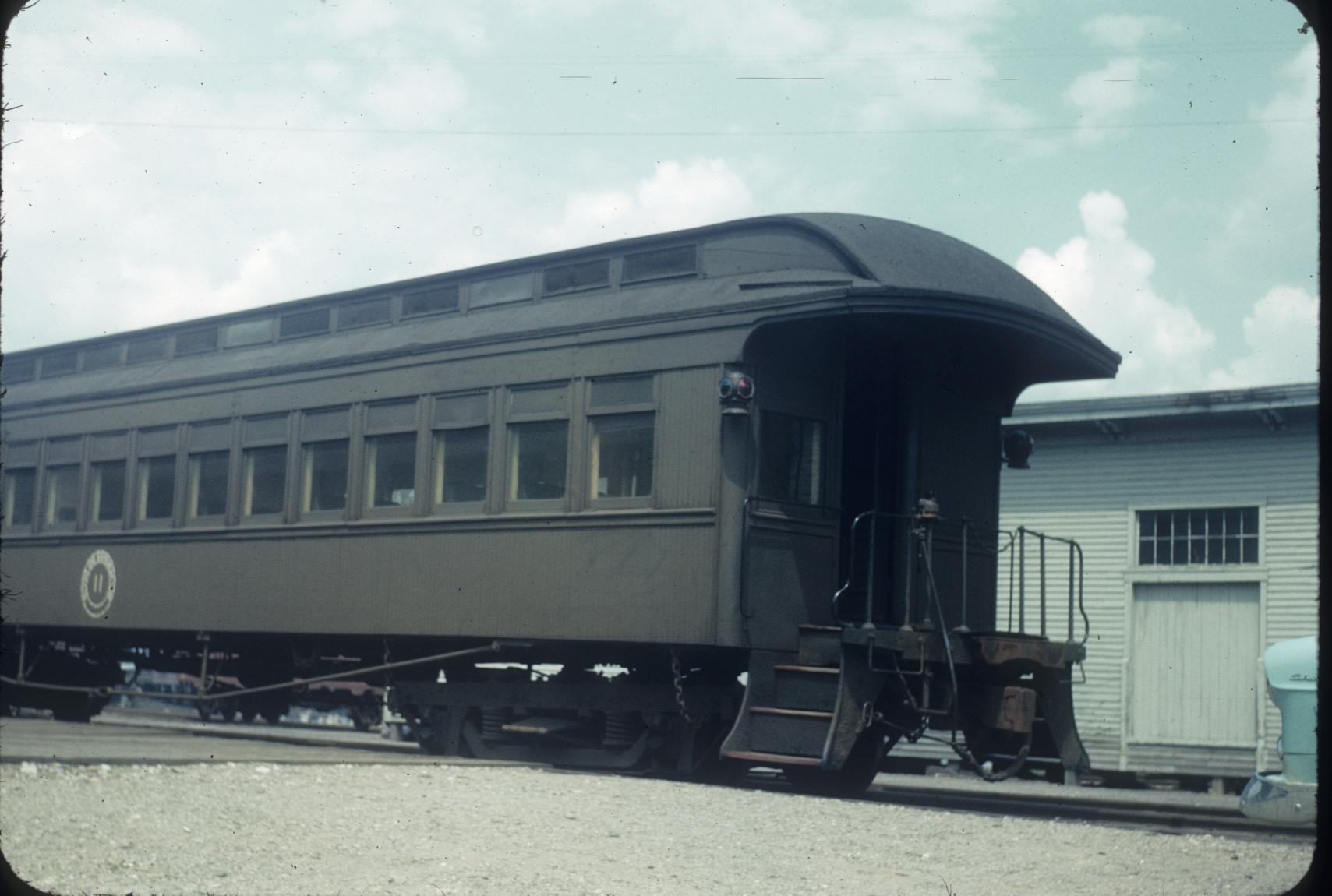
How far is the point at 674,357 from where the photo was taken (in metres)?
10.1

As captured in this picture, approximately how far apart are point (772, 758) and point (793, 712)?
1.12 feet

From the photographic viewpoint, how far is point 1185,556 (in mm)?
17188

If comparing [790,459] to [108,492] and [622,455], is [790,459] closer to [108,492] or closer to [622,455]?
[622,455]

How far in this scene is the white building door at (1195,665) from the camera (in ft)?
54.2

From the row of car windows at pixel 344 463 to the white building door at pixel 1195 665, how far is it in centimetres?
932

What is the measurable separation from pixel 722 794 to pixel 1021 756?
2004 millimetres

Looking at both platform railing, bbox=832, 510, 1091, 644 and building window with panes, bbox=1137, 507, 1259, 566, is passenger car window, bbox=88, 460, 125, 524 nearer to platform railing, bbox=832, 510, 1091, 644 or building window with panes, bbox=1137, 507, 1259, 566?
platform railing, bbox=832, 510, 1091, 644

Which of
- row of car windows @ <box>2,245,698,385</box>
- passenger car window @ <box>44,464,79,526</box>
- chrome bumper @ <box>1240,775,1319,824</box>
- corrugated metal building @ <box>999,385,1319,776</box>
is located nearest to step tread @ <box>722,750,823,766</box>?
chrome bumper @ <box>1240,775,1319,824</box>

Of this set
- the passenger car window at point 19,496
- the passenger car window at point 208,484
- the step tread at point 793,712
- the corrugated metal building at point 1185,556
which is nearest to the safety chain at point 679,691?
the step tread at point 793,712

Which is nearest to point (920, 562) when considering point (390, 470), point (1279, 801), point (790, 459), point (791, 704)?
point (790, 459)

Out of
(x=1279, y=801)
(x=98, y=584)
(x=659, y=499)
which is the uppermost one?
(x=659, y=499)

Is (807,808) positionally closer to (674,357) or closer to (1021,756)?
(1021,756)

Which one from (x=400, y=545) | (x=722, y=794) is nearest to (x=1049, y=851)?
(x=722, y=794)

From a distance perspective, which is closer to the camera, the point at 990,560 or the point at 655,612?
the point at 655,612
